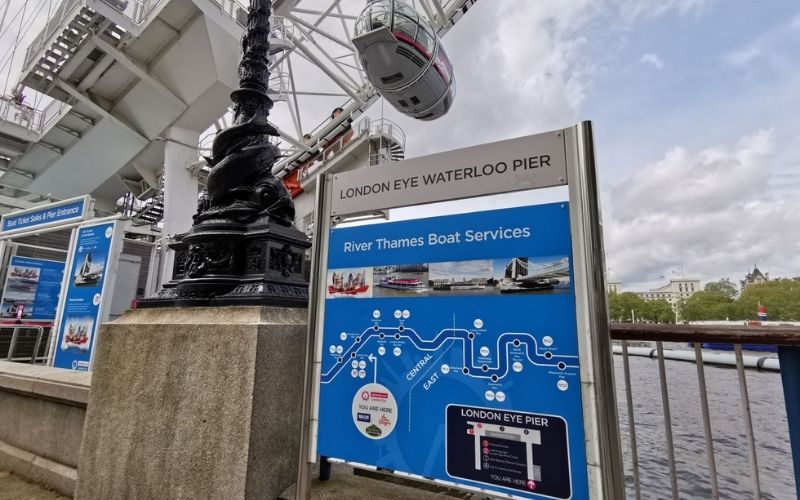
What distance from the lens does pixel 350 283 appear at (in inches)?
82.4

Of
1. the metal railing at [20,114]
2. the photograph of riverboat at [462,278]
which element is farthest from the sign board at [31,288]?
the photograph of riverboat at [462,278]

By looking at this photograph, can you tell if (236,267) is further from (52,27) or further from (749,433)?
(52,27)

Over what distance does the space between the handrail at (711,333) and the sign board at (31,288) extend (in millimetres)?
12687

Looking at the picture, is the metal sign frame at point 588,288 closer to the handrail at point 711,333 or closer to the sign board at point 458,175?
the sign board at point 458,175

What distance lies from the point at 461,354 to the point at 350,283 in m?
0.71

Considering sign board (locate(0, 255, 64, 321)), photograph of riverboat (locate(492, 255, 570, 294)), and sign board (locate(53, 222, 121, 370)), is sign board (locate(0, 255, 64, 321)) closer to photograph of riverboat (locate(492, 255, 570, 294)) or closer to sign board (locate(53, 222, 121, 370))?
sign board (locate(53, 222, 121, 370))

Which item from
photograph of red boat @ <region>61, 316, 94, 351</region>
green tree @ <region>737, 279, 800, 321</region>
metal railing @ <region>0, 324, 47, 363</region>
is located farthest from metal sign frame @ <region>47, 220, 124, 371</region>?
green tree @ <region>737, 279, 800, 321</region>

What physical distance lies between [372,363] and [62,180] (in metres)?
24.3

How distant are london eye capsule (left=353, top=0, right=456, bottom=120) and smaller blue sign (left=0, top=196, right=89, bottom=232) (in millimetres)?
6176

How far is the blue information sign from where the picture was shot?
1.52 metres

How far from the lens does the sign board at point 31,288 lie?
381 inches

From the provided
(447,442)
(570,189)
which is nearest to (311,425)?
(447,442)

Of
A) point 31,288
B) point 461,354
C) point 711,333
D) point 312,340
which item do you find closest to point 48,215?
point 31,288

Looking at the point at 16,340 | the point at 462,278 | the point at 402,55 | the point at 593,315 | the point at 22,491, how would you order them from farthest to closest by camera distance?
the point at 16,340 → the point at 402,55 → the point at 22,491 → the point at 462,278 → the point at 593,315
